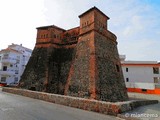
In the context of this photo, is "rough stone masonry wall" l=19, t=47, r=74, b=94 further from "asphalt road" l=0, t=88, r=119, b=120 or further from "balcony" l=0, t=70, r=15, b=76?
"balcony" l=0, t=70, r=15, b=76

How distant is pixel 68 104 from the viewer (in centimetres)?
1041

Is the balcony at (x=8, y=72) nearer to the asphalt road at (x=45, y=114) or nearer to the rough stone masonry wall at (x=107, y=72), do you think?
the rough stone masonry wall at (x=107, y=72)

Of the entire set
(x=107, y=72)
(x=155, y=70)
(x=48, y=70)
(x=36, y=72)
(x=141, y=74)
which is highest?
(x=155, y=70)

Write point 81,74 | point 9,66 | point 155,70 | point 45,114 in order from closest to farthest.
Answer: point 45,114 → point 81,74 → point 155,70 → point 9,66

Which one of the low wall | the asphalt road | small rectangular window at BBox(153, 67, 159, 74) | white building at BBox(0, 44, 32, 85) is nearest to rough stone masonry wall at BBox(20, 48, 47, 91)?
the low wall

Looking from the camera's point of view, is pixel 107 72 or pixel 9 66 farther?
pixel 9 66

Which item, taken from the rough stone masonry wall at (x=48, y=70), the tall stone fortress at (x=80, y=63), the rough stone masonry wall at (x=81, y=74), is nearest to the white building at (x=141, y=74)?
the tall stone fortress at (x=80, y=63)

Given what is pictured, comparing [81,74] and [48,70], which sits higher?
[48,70]

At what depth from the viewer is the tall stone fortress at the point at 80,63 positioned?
1279cm

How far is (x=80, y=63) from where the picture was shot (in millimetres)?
14289

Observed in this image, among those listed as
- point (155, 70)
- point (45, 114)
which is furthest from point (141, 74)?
point (45, 114)

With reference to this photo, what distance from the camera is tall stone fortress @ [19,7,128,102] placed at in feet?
42.0

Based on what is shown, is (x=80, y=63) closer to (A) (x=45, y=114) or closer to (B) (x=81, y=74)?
(B) (x=81, y=74)

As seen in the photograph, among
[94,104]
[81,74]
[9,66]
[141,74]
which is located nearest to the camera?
[94,104]
